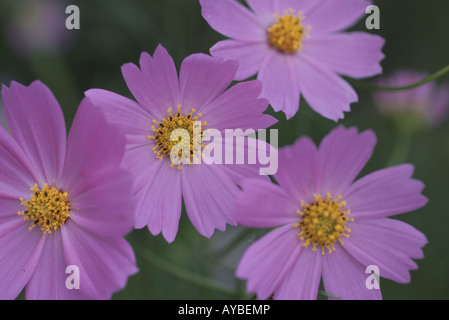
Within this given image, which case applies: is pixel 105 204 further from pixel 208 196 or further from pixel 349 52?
pixel 349 52

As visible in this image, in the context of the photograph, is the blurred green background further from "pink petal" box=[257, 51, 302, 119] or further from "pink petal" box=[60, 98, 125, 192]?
"pink petal" box=[60, 98, 125, 192]

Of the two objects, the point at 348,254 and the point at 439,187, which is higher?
the point at 439,187

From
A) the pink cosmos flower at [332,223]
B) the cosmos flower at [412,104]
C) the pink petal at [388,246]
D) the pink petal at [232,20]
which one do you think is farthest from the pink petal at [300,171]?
the cosmos flower at [412,104]

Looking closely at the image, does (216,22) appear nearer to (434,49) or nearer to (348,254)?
(348,254)

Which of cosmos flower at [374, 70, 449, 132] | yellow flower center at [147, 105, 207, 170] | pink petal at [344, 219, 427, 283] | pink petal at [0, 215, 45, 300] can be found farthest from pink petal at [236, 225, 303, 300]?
cosmos flower at [374, 70, 449, 132]

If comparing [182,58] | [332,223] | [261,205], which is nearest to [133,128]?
[261,205]
